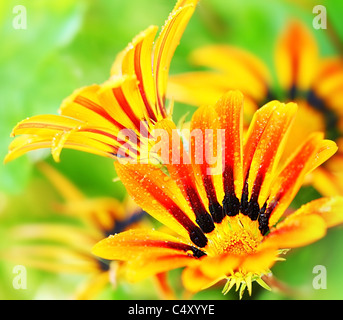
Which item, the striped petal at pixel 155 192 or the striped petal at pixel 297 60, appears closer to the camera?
the striped petal at pixel 155 192

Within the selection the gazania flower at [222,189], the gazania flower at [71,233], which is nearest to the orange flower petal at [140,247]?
the gazania flower at [222,189]

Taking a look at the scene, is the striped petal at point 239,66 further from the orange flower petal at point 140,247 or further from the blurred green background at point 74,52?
the orange flower petal at point 140,247

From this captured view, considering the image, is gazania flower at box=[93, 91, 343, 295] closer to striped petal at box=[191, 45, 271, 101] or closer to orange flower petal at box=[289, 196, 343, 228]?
orange flower petal at box=[289, 196, 343, 228]

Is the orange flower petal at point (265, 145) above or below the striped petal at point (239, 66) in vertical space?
below

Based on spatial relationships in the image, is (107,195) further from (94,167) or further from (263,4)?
(263,4)

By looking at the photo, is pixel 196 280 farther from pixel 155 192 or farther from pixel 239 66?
pixel 239 66

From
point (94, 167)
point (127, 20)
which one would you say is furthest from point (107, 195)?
point (127, 20)
